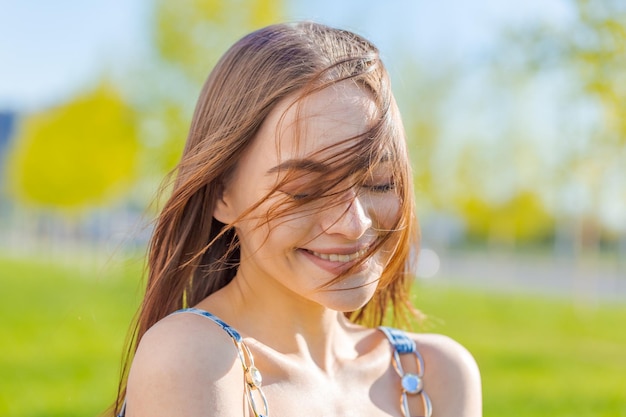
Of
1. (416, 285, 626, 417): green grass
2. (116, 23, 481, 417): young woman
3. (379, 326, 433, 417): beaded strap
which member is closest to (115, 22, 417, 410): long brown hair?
(116, 23, 481, 417): young woman

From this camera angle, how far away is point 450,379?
1.97 metres

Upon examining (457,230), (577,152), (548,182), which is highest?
(577,152)

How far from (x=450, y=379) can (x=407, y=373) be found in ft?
0.33

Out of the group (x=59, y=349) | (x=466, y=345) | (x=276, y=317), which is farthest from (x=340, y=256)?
(x=466, y=345)

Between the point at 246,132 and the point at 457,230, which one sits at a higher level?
the point at 246,132

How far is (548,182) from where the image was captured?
14766 mm

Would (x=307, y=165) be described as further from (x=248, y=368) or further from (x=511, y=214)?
(x=511, y=214)

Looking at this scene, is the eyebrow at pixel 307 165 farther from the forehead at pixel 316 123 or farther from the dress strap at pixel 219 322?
the dress strap at pixel 219 322

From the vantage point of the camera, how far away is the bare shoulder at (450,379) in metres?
1.95

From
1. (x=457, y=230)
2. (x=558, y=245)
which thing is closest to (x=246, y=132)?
(x=558, y=245)

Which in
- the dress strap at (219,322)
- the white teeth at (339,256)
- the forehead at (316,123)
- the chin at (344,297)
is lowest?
the dress strap at (219,322)

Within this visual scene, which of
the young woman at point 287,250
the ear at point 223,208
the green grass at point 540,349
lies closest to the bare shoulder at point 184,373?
the young woman at point 287,250

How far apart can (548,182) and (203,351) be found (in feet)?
45.5

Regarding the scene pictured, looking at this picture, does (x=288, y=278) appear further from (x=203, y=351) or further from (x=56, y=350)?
(x=56, y=350)
